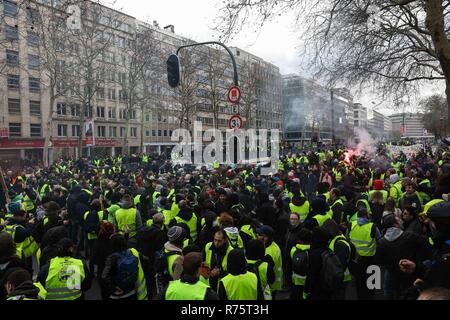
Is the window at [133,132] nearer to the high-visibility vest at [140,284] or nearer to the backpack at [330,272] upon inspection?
the high-visibility vest at [140,284]

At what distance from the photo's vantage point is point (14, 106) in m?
38.0

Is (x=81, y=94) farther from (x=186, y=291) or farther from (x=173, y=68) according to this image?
(x=186, y=291)

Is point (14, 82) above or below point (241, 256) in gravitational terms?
above

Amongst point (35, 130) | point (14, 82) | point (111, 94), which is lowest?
point (35, 130)

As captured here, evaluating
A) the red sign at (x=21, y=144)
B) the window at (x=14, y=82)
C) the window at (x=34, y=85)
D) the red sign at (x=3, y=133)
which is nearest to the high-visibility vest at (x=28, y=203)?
the red sign at (x=21, y=144)

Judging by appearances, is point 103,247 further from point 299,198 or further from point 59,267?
point 299,198

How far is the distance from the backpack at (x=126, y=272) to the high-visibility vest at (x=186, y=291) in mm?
976

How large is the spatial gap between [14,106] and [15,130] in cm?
277

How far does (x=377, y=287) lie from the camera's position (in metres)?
5.33

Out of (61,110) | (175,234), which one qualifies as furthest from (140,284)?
(61,110)

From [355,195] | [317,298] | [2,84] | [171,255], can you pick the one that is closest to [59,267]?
[171,255]

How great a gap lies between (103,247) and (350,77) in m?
12.8

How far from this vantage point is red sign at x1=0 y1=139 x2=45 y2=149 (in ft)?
A: 117

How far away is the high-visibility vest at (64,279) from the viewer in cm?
371
